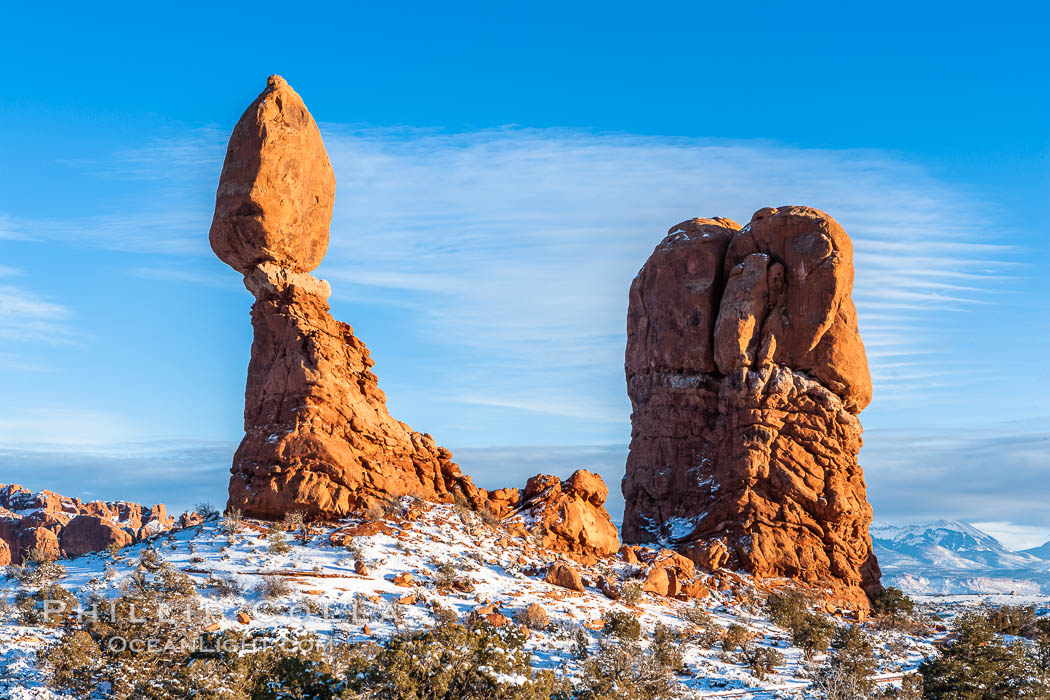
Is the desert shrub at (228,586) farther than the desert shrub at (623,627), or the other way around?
the desert shrub at (623,627)

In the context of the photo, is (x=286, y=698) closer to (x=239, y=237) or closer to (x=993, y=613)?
(x=239, y=237)

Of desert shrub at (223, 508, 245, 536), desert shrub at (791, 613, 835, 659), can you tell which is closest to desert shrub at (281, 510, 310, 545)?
desert shrub at (223, 508, 245, 536)

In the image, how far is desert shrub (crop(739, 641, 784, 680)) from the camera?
31.3 m

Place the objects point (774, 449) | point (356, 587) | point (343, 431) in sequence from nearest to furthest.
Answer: point (356, 587), point (343, 431), point (774, 449)

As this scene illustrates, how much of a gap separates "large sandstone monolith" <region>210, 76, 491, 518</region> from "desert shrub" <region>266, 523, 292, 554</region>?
3.37 feet

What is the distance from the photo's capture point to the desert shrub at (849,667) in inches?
1136

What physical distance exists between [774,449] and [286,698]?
28.1 metres

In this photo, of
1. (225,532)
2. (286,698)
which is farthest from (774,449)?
(286,698)

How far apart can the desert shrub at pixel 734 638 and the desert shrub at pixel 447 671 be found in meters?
10.1

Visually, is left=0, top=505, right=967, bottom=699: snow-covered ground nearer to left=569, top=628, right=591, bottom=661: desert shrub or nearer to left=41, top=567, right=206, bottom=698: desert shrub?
left=569, top=628, right=591, bottom=661: desert shrub

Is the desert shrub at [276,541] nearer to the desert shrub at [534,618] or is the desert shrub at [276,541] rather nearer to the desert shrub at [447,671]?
the desert shrub at [534,618]

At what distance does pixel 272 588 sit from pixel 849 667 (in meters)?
17.1

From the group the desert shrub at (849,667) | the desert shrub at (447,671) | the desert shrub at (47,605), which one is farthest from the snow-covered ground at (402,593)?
the desert shrub at (447,671)

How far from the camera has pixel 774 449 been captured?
152 ft
